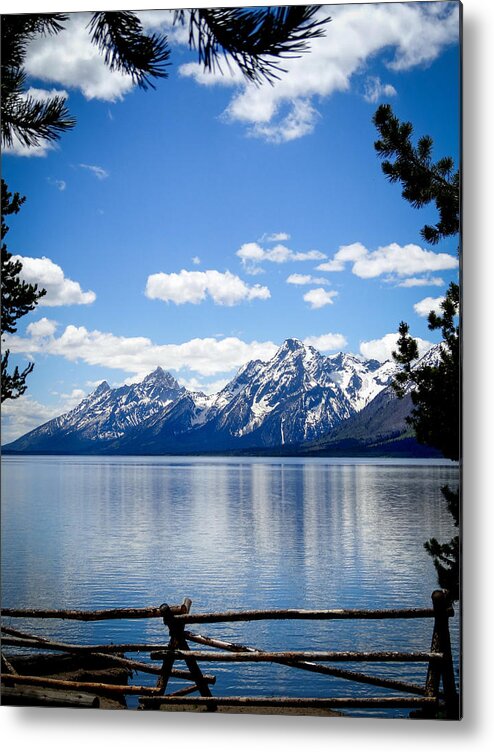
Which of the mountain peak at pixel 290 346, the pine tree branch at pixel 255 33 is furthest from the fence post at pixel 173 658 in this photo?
the pine tree branch at pixel 255 33

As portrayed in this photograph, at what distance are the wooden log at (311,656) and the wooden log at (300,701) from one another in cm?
16

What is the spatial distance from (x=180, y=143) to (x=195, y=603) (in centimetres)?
381

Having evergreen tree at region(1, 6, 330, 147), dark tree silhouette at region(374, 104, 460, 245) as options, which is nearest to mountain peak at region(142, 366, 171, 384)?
evergreen tree at region(1, 6, 330, 147)

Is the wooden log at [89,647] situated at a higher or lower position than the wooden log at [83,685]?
higher

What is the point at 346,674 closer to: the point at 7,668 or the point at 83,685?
the point at 83,685

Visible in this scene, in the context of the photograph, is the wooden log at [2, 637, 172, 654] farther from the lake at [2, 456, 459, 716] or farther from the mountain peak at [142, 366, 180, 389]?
the mountain peak at [142, 366, 180, 389]

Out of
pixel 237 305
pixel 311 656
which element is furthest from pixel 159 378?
pixel 311 656

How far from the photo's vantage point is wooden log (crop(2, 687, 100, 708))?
413 cm

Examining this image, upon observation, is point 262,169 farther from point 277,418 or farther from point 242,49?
point 277,418

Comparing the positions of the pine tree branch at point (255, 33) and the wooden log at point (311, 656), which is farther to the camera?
the pine tree branch at point (255, 33)

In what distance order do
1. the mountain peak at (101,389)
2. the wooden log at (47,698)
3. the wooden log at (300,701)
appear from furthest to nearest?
the mountain peak at (101,389) → the wooden log at (47,698) → the wooden log at (300,701)

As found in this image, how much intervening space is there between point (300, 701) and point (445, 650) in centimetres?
65

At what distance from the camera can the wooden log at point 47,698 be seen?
4.13 meters

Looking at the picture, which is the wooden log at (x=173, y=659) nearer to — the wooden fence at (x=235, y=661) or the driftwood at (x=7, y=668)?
the wooden fence at (x=235, y=661)
